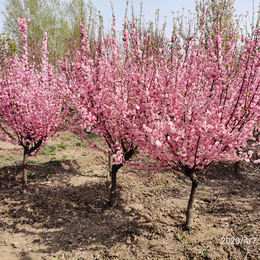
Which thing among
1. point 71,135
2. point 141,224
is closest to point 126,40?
point 141,224

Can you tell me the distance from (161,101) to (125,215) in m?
2.91

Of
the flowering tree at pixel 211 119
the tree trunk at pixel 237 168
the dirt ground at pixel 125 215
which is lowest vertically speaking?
the dirt ground at pixel 125 215

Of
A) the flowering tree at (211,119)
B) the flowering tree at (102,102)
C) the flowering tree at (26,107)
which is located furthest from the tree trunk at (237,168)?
the flowering tree at (26,107)

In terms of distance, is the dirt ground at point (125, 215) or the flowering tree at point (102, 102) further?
the flowering tree at point (102, 102)

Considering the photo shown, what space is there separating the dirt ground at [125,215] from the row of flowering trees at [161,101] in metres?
0.62

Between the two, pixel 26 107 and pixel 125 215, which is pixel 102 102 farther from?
pixel 125 215

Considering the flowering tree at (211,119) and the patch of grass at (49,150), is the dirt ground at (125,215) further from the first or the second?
the flowering tree at (211,119)

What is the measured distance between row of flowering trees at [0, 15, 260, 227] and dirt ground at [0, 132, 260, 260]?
62 centimetres

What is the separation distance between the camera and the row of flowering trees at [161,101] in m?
3.67

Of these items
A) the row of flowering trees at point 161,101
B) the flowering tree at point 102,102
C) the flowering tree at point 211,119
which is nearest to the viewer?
the flowering tree at point 211,119

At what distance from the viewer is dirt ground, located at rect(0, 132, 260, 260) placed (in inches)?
160

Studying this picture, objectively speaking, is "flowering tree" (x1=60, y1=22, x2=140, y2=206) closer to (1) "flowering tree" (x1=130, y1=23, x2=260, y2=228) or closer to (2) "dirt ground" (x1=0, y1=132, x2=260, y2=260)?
(1) "flowering tree" (x1=130, y1=23, x2=260, y2=228)

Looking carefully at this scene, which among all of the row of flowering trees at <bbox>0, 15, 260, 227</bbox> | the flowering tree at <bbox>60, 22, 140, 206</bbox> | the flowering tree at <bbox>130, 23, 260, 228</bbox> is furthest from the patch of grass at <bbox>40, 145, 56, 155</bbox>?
the flowering tree at <bbox>130, 23, 260, 228</bbox>

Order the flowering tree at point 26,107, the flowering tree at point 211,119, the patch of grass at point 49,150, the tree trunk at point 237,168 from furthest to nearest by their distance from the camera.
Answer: the patch of grass at point 49,150, the tree trunk at point 237,168, the flowering tree at point 26,107, the flowering tree at point 211,119
